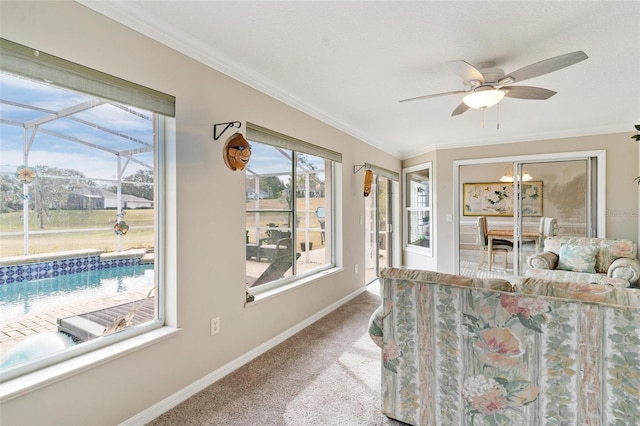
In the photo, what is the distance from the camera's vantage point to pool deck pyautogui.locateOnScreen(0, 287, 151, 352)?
4.91ft

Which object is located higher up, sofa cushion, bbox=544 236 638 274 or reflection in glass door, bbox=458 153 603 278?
reflection in glass door, bbox=458 153 603 278

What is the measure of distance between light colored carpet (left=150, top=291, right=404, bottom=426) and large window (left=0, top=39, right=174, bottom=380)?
655 mm

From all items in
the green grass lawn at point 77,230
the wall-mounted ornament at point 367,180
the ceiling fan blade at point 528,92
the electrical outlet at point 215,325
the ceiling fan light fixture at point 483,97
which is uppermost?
the ceiling fan blade at point 528,92

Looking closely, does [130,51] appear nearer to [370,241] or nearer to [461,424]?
[461,424]

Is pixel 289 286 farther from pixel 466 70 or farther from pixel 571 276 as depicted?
pixel 571 276

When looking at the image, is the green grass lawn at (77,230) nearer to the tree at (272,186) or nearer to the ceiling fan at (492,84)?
the tree at (272,186)

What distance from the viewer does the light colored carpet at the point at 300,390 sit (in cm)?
196

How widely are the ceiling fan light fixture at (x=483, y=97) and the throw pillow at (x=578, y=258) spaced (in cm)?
284

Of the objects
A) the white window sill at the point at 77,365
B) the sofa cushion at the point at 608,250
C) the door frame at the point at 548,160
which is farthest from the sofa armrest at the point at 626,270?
the white window sill at the point at 77,365

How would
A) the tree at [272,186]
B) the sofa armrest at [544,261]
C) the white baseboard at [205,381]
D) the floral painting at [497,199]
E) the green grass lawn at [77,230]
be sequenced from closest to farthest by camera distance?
the green grass lawn at [77,230]
the white baseboard at [205,381]
the tree at [272,186]
the sofa armrest at [544,261]
the floral painting at [497,199]

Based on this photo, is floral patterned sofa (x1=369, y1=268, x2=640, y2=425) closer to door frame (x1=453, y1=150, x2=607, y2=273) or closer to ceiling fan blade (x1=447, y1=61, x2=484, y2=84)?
ceiling fan blade (x1=447, y1=61, x2=484, y2=84)

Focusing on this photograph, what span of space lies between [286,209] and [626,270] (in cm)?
382

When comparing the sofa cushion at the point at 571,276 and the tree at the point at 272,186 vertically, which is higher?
the tree at the point at 272,186

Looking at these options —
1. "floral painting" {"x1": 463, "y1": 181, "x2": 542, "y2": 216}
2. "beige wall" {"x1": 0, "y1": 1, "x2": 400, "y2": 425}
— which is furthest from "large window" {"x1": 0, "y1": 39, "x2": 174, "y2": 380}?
"floral painting" {"x1": 463, "y1": 181, "x2": 542, "y2": 216}
